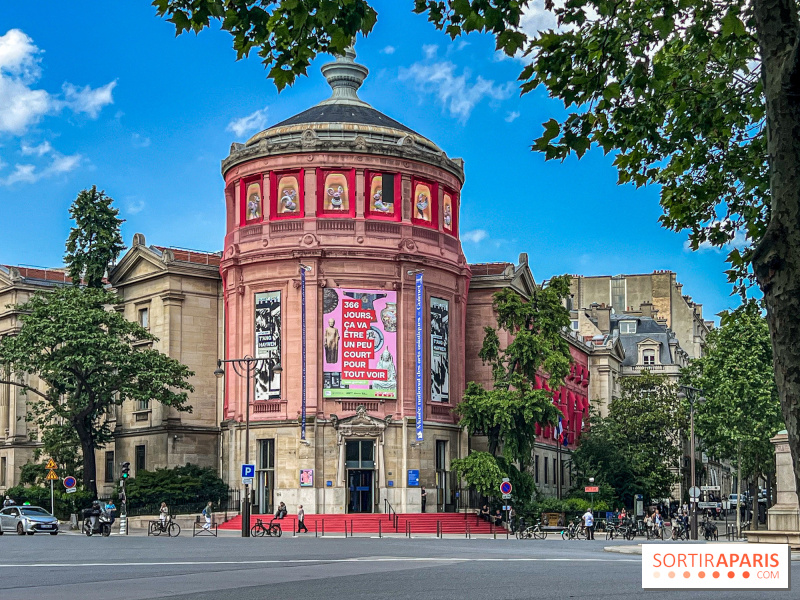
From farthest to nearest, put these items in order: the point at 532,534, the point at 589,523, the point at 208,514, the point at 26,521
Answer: the point at 208,514
the point at 532,534
the point at 589,523
the point at 26,521

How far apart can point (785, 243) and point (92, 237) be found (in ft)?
227

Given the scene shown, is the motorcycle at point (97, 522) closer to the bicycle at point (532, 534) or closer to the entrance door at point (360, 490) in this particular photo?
the entrance door at point (360, 490)

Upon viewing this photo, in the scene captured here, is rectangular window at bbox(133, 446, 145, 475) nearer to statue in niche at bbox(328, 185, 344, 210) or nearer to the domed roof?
the domed roof

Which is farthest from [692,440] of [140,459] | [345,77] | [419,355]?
[140,459]

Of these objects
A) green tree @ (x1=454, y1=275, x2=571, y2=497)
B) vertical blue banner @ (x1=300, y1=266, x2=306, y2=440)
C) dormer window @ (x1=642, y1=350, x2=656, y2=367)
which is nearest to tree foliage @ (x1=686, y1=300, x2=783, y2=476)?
green tree @ (x1=454, y1=275, x2=571, y2=497)

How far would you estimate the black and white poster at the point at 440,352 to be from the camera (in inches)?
2758

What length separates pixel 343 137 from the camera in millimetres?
69000

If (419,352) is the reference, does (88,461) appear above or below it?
below

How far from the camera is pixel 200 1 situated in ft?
39.8

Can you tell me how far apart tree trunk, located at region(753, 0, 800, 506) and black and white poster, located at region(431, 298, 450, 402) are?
59185 millimetres

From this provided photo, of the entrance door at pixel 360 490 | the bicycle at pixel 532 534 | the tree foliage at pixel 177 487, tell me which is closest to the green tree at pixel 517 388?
the entrance door at pixel 360 490

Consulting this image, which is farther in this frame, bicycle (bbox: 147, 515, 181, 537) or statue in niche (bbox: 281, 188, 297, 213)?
statue in niche (bbox: 281, 188, 297, 213)

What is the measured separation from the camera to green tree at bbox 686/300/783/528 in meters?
70.9

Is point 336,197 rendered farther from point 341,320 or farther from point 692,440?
point 692,440
